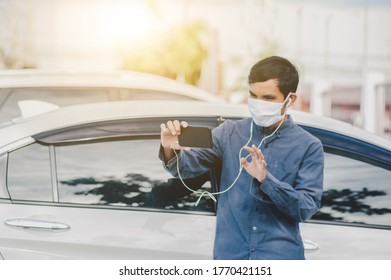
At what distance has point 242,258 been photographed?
2428mm

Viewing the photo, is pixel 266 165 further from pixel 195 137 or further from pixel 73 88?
pixel 73 88

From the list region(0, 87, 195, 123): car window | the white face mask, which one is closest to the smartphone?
the white face mask

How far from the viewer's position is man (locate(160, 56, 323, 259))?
2.38 metres

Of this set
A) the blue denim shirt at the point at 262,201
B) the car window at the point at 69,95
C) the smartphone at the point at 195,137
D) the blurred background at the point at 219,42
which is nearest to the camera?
the blue denim shirt at the point at 262,201

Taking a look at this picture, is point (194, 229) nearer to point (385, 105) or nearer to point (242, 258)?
point (242, 258)

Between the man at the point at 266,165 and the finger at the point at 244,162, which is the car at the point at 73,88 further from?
the finger at the point at 244,162

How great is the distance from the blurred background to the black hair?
0.21m

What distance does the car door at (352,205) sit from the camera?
2.71 m

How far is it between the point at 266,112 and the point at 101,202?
787 mm

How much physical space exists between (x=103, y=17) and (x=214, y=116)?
4.86 metres

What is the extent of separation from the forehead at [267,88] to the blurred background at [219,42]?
253 mm

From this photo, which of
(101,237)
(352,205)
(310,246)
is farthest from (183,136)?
(352,205)

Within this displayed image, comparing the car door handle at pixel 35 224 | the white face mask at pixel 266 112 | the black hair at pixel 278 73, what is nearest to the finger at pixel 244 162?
the white face mask at pixel 266 112

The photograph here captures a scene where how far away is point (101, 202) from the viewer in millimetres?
2756
